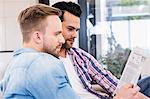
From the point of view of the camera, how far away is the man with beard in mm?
1263

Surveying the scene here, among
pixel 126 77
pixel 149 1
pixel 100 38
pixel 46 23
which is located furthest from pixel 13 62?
pixel 149 1

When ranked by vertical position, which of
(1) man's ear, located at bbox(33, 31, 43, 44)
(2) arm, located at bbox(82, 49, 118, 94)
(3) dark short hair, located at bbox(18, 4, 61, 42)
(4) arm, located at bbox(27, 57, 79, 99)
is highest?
(3) dark short hair, located at bbox(18, 4, 61, 42)

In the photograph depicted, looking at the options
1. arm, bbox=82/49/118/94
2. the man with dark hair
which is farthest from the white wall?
arm, bbox=82/49/118/94

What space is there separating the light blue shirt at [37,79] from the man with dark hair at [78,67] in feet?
2.89

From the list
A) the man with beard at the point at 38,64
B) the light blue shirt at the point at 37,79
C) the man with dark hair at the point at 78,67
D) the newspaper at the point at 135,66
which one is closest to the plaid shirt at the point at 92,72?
the man with dark hair at the point at 78,67

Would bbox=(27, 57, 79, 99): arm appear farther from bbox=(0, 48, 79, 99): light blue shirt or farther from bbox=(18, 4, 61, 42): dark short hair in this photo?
bbox=(18, 4, 61, 42): dark short hair

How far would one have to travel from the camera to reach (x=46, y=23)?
1.40 metres

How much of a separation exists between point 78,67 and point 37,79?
0.99 meters

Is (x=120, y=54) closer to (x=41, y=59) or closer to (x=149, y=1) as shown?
(x=149, y=1)

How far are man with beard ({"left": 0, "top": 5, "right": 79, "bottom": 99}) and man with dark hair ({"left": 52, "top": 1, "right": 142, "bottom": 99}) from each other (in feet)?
2.56

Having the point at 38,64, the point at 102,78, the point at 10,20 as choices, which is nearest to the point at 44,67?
the point at 38,64

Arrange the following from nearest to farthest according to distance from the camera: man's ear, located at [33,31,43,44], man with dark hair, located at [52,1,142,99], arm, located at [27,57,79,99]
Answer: arm, located at [27,57,79,99] → man's ear, located at [33,31,43,44] → man with dark hair, located at [52,1,142,99]

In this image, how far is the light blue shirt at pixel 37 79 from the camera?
1.26m

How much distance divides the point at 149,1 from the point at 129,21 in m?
0.28
